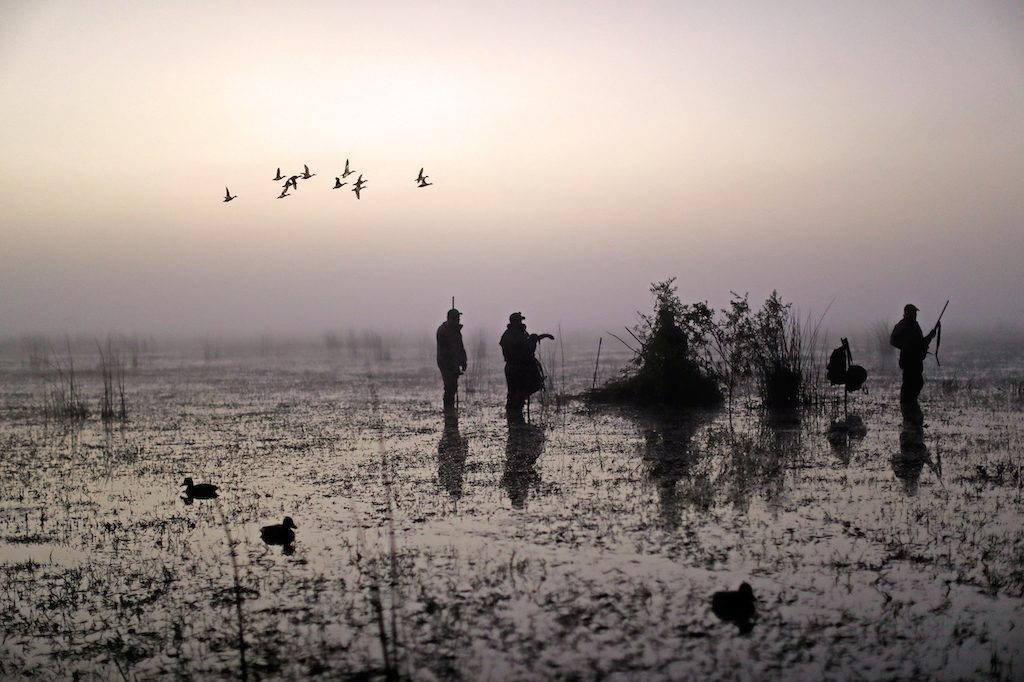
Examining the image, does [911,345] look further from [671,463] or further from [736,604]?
[736,604]

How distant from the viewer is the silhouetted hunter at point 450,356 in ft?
54.2

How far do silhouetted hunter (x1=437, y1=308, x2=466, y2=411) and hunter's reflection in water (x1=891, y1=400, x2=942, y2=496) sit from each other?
8.08 meters

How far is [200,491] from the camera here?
875cm

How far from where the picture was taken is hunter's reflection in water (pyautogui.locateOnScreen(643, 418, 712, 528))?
26.2 ft

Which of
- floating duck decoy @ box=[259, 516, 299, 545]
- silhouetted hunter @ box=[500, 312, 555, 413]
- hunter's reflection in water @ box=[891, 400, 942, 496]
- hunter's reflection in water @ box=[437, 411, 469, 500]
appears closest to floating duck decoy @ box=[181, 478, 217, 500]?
floating duck decoy @ box=[259, 516, 299, 545]

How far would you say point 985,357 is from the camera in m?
29.7

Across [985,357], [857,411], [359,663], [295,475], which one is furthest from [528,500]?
[985,357]

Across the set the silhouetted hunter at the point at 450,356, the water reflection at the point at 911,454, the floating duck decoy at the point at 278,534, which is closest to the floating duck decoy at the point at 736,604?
the floating duck decoy at the point at 278,534

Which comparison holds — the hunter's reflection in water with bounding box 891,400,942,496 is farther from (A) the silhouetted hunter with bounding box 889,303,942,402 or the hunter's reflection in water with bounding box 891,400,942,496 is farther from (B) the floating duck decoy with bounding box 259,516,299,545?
(B) the floating duck decoy with bounding box 259,516,299,545

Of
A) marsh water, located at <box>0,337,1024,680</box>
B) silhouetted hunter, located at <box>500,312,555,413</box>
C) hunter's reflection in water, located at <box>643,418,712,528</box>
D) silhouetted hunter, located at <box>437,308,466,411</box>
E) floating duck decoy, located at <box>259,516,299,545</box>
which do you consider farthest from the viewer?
silhouetted hunter, located at <box>437,308,466,411</box>

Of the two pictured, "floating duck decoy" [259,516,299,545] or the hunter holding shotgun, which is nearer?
"floating duck decoy" [259,516,299,545]

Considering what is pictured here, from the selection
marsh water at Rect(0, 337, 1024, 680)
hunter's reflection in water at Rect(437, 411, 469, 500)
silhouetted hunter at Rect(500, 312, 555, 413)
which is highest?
silhouetted hunter at Rect(500, 312, 555, 413)

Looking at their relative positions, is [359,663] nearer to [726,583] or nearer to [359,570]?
[359,570]

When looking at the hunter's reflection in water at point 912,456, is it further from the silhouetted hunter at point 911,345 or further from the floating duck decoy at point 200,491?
the floating duck decoy at point 200,491
